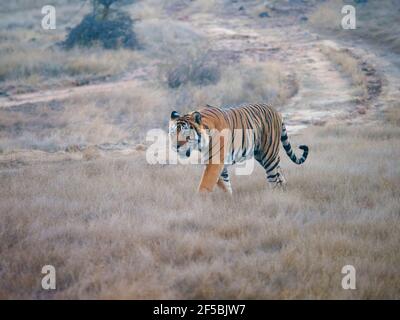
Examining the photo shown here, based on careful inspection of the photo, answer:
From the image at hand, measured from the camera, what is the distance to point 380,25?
72.7 ft

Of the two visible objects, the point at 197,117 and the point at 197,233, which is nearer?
the point at 197,233

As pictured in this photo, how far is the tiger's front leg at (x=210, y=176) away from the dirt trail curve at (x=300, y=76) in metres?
3.90

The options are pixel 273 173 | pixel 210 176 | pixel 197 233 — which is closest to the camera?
pixel 197 233

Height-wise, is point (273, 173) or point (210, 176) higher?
point (210, 176)

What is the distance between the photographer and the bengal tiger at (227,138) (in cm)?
582

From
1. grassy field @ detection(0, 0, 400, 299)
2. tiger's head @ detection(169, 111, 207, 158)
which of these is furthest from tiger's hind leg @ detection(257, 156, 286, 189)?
tiger's head @ detection(169, 111, 207, 158)

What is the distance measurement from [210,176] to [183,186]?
1.02 m

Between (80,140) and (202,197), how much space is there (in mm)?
5103

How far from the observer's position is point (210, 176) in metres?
6.14

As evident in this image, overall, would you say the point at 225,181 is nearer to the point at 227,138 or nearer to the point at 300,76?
the point at 227,138

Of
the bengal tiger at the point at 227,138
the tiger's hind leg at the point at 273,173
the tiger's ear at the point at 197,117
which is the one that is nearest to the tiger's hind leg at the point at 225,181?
the bengal tiger at the point at 227,138

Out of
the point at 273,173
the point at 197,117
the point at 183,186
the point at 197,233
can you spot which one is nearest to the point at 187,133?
the point at 197,117

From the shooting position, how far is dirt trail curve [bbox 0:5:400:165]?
41.1 ft
